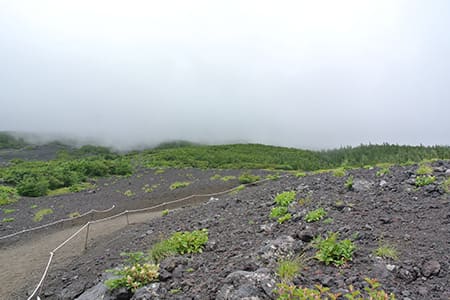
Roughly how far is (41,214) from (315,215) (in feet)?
54.6

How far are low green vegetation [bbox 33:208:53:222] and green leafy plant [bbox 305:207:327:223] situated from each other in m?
15.7

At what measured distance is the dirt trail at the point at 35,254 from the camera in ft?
28.8

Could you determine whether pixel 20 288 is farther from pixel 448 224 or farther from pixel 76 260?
pixel 448 224

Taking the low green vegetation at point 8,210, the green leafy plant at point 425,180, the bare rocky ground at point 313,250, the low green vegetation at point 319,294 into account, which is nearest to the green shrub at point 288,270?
the bare rocky ground at point 313,250

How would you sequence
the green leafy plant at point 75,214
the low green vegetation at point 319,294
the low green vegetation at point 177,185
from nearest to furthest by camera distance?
the low green vegetation at point 319,294, the green leafy plant at point 75,214, the low green vegetation at point 177,185

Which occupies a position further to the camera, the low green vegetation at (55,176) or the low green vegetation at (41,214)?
the low green vegetation at (55,176)

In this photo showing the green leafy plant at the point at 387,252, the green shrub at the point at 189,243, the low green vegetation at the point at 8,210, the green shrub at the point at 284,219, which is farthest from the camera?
the low green vegetation at the point at 8,210

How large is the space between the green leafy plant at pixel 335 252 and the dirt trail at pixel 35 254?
8092 millimetres

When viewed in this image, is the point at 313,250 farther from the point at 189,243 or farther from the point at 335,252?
the point at 189,243

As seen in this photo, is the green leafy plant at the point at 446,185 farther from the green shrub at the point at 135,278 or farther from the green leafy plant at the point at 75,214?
the green leafy plant at the point at 75,214

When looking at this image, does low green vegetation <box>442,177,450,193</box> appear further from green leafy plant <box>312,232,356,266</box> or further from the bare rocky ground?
green leafy plant <box>312,232,356,266</box>

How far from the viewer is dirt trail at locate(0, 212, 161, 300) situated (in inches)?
346

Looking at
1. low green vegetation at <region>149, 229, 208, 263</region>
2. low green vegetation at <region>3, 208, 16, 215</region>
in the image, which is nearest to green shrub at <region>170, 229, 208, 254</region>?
low green vegetation at <region>149, 229, 208, 263</region>

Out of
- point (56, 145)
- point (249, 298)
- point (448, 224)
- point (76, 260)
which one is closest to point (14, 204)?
point (76, 260)
